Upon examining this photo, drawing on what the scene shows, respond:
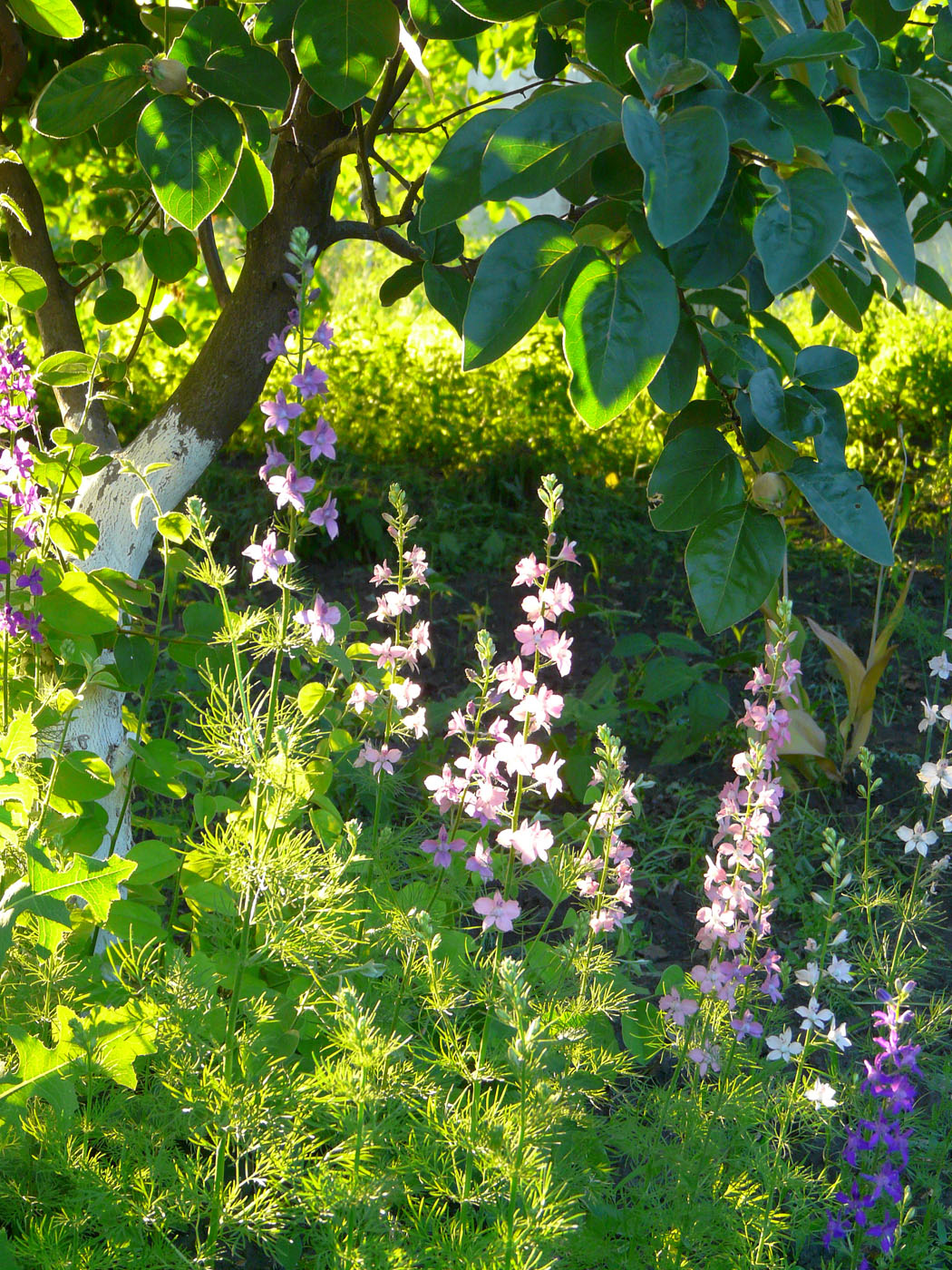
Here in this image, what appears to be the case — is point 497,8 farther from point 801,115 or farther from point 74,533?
point 74,533

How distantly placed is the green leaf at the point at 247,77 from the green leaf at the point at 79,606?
68 centimetres

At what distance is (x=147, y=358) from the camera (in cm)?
540

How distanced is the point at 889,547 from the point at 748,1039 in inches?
47.4

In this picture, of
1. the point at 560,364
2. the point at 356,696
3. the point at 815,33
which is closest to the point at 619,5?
the point at 815,33

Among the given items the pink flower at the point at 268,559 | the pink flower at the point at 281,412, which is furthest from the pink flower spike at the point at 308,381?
the pink flower at the point at 268,559

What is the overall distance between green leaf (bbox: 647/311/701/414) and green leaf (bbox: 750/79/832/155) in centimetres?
18

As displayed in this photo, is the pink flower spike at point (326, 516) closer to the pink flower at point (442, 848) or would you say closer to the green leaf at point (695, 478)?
the green leaf at point (695, 478)

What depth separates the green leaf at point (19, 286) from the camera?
154cm

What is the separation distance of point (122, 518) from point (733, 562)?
1.24m

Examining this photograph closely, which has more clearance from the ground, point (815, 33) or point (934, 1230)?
point (815, 33)

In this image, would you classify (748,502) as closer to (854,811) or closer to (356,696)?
(356,696)

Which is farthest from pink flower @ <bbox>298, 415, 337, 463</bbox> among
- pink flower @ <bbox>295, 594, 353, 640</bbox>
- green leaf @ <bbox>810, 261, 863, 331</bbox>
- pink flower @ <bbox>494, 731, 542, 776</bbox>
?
green leaf @ <bbox>810, 261, 863, 331</bbox>

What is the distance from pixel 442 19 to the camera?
104 cm

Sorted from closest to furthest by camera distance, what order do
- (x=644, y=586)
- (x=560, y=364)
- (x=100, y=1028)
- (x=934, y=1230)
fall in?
(x=100, y=1028), (x=934, y=1230), (x=644, y=586), (x=560, y=364)
